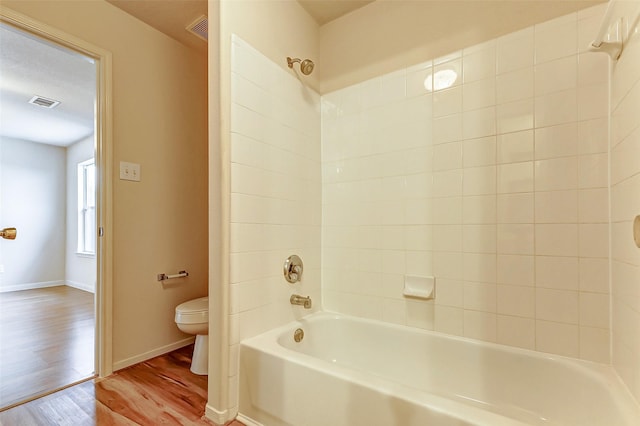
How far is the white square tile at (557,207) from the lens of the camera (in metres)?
1.31

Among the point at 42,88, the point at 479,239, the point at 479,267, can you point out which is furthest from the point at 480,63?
the point at 42,88

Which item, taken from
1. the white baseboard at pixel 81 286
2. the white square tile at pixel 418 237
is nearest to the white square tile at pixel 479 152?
the white square tile at pixel 418 237

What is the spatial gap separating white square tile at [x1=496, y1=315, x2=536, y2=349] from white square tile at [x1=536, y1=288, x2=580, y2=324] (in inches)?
2.6

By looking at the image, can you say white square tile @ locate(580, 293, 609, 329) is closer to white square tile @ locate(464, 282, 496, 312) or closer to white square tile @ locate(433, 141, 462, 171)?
white square tile @ locate(464, 282, 496, 312)

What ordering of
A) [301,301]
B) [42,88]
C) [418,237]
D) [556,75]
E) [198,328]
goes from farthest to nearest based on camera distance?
[42,88] < [198,328] < [301,301] < [418,237] < [556,75]

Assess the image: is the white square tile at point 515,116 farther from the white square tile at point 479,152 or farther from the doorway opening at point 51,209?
the doorway opening at point 51,209

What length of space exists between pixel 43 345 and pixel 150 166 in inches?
64.7

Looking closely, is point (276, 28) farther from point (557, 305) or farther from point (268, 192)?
point (557, 305)

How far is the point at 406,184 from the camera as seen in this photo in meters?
1.73

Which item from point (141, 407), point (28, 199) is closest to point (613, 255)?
point (141, 407)

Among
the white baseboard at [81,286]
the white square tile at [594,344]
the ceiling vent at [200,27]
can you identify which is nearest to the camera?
the white square tile at [594,344]

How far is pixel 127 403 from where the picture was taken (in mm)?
1559

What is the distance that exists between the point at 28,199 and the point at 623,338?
6.70m

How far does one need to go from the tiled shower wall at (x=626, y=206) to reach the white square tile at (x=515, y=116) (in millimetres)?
281
